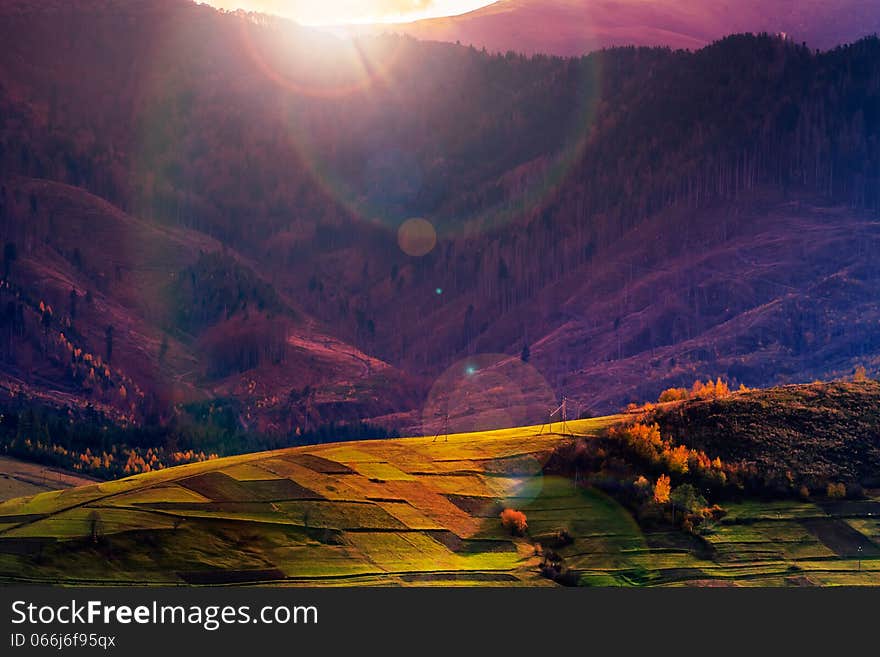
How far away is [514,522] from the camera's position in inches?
4862

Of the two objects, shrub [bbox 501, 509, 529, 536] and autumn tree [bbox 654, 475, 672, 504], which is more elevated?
autumn tree [bbox 654, 475, 672, 504]

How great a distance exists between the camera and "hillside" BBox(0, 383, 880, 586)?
367 ft

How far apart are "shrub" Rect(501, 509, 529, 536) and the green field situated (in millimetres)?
621

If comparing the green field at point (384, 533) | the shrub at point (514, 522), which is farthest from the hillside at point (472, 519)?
the shrub at point (514, 522)

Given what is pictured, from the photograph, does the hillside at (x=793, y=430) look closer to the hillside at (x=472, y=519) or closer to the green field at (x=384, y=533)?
the hillside at (x=472, y=519)

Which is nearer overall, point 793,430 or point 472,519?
point 472,519

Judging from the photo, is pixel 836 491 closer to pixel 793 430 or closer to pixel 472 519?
pixel 793 430

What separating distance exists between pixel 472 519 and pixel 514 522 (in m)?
3.62

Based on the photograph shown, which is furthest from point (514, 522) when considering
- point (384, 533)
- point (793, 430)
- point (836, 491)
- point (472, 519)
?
point (793, 430)

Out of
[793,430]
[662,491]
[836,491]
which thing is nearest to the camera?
[662,491]

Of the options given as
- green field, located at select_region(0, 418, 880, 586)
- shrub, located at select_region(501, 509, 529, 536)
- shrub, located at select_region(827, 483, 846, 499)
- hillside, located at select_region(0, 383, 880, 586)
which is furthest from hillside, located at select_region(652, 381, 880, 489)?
shrub, located at select_region(501, 509, 529, 536)

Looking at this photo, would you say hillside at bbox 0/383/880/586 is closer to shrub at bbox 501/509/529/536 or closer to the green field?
the green field

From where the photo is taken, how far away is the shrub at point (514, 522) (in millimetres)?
122875

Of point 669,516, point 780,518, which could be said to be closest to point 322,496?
point 669,516
